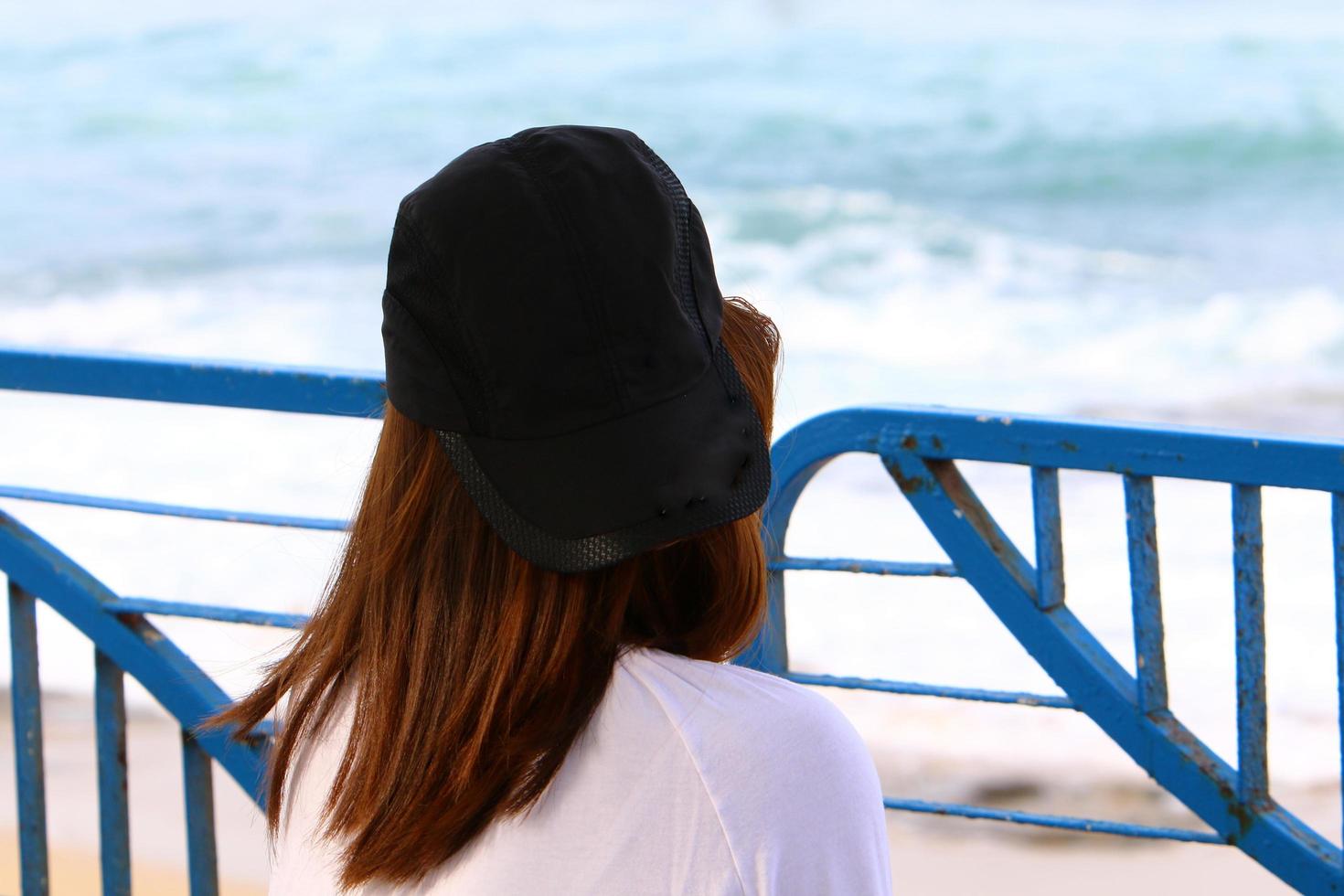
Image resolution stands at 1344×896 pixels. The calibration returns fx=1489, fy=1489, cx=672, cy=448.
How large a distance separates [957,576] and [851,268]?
10.6 meters

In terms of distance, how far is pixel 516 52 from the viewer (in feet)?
59.6

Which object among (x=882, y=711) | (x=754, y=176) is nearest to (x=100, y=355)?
(x=882, y=711)

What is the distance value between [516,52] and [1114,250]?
8734mm

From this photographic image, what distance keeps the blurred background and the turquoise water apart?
0.17ft

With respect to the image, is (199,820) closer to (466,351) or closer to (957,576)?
(957,576)

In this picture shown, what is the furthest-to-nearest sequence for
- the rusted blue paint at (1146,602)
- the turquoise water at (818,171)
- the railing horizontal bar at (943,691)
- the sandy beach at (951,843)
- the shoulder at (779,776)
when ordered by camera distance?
1. the turquoise water at (818,171)
2. the sandy beach at (951,843)
3. the railing horizontal bar at (943,691)
4. the rusted blue paint at (1146,602)
5. the shoulder at (779,776)

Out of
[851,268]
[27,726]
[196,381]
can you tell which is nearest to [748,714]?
[196,381]

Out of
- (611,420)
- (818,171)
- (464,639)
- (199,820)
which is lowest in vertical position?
(199,820)

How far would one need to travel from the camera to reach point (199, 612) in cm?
179

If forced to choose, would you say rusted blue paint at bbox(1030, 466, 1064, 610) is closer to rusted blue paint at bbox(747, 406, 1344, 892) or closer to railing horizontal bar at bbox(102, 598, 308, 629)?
rusted blue paint at bbox(747, 406, 1344, 892)

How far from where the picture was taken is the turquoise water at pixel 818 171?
404 inches

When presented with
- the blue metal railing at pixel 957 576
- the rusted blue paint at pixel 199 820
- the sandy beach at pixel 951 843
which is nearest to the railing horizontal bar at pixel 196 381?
the blue metal railing at pixel 957 576

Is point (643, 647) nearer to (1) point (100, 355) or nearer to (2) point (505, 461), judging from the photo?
(2) point (505, 461)

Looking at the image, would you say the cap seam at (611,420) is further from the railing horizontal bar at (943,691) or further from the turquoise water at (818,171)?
the turquoise water at (818,171)
